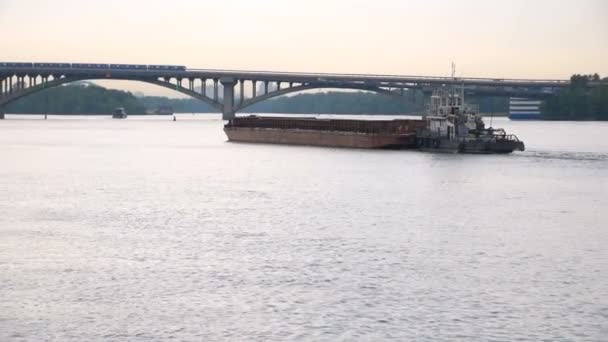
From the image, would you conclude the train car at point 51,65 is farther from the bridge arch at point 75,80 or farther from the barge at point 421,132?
the barge at point 421,132

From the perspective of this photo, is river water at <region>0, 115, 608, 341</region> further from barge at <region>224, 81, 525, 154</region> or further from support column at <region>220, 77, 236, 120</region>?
support column at <region>220, 77, 236, 120</region>

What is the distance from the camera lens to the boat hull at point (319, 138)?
104 meters

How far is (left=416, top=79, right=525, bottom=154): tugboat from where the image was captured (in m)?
95.6

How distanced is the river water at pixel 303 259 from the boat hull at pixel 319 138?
36.3 m

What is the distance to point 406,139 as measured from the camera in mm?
103938

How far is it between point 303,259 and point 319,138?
82.0 metres

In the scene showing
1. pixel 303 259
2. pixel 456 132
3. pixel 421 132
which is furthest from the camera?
pixel 421 132

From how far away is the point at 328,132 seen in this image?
11381 cm

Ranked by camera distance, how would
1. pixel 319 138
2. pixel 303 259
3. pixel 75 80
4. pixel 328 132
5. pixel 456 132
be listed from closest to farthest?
pixel 303 259, pixel 456 132, pixel 328 132, pixel 319 138, pixel 75 80

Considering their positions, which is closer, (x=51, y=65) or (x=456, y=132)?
(x=456, y=132)

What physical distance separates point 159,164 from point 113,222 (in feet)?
139

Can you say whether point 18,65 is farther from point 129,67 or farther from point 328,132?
point 328,132

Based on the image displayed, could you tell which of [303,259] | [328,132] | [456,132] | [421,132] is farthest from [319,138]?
[303,259]

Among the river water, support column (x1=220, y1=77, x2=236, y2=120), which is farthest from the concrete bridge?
the river water
